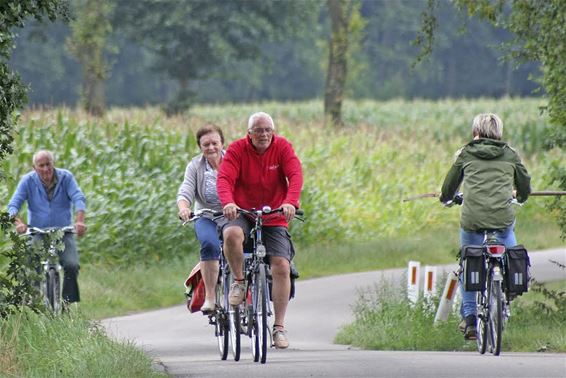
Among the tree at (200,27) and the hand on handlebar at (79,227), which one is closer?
the hand on handlebar at (79,227)

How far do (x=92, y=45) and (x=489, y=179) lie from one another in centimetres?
2387

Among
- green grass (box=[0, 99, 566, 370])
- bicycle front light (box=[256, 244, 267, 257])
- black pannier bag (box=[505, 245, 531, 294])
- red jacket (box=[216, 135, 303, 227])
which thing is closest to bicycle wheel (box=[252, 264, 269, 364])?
bicycle front light (box=[256, 244, 267, 257])

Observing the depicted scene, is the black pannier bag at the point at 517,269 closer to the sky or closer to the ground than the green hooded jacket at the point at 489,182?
closer to the ground

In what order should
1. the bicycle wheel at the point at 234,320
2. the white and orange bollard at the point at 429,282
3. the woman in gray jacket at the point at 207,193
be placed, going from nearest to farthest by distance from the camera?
the bicycle wheel at the point at 234,320
the woman in gray jacket at the point at 207,193
the white and orange bollard at the point at 429,282

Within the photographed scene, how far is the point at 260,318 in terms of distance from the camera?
1056cm

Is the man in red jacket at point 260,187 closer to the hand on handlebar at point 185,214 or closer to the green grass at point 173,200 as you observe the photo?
the hand on handlebar at point 185,214

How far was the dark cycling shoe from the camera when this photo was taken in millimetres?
11727

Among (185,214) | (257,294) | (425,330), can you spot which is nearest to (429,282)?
(425,330)

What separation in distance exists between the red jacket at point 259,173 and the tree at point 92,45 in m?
20.9

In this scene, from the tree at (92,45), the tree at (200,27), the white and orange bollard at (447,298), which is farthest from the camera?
the tree at (200,27)

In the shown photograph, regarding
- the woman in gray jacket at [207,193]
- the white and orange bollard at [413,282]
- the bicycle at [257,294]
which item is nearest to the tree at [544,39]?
the white and orange bollard at [413,282]

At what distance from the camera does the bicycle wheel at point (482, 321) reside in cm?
1129

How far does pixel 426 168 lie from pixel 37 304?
24.4 m

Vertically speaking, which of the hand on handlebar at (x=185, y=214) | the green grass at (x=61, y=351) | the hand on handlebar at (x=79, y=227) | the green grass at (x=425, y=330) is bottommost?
the green grass at (x=425, y=330)
